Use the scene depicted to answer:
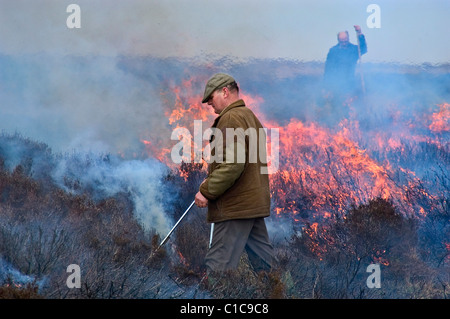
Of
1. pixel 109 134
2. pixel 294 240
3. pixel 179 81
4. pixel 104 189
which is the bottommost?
pixel 294 240

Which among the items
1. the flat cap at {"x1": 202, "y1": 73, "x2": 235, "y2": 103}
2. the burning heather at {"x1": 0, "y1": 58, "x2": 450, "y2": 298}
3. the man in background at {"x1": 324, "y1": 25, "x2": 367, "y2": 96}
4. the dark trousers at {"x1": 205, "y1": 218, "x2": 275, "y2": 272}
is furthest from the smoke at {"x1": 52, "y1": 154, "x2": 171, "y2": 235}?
the flat cap at {"x1": 202, "y1": 73, "x2": 235, "y2": 103}

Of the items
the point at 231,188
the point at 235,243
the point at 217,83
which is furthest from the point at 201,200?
the point at 217,83

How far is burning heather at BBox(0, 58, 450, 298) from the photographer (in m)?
5.25

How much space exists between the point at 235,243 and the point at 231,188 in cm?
41

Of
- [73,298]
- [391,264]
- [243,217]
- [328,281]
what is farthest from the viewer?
[391,264]

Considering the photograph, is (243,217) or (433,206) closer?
(243,217)

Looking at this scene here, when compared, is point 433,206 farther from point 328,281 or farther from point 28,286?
point 28,286

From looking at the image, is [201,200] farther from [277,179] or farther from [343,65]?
[343,65]

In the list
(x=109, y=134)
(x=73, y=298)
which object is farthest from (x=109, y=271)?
(x=109, y=134)

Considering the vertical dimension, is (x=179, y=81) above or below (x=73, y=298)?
above

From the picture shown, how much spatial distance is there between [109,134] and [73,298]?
13.1 feet

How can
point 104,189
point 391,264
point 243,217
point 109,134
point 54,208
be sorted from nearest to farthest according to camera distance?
point 243,217 < point 391,264 < point 54,208 < point 104,189 < point 109,134
